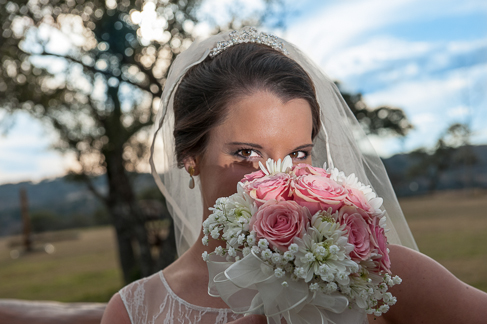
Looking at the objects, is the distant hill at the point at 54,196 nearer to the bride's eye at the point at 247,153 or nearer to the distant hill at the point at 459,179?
the bride's eye at the point at 247,153

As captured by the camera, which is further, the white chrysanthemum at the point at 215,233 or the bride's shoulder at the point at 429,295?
the bride's shoulder at the point at 429,295

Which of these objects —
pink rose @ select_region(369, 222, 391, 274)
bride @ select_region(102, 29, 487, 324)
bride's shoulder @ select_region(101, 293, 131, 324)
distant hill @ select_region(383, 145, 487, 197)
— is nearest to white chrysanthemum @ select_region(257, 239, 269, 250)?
pink rose @ select_region(369, 222, 391, 274)

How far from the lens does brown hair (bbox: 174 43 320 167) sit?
2.22m

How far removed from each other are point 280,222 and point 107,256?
2031 centimetres

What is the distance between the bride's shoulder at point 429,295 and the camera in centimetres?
189

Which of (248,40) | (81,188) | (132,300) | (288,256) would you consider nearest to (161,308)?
(132,300)

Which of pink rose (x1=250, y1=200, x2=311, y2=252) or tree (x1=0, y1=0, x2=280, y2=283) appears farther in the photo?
tree (x1=0, y1=0, x2=280, y2=283)

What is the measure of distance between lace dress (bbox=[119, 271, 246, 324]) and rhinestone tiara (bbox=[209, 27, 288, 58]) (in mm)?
1342

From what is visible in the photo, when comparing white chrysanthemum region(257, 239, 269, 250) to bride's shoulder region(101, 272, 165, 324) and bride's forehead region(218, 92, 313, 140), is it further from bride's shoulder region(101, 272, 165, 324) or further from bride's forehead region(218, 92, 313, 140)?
bride's shoulder region(101, 272, 165, 324)

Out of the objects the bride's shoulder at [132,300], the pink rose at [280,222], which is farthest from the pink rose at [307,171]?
the bride's shoulder at [132,300]

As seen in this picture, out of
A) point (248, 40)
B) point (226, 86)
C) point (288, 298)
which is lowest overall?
point (288, 298)

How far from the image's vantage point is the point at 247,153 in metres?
2.10

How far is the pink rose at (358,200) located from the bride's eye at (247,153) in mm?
661

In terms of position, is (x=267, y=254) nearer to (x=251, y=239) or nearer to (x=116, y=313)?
(x=251, y=239)
